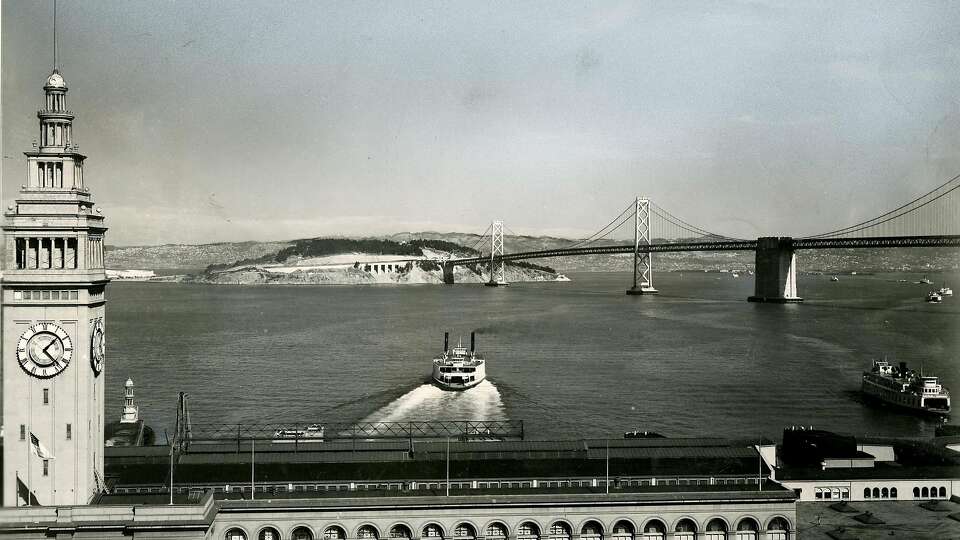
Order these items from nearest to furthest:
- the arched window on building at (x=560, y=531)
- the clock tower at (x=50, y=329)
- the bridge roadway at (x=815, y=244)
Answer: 1. the clock tower at (x=50, y=329)
2. the arched window on building at (x=560, y=531)
3. the bridge roadway at (x=815, y=244)

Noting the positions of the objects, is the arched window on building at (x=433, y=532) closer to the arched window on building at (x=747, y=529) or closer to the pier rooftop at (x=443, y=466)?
the pier rooftop at (x=443, y=466)

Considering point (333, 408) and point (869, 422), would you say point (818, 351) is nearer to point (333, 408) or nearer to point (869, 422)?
point (869, 422)

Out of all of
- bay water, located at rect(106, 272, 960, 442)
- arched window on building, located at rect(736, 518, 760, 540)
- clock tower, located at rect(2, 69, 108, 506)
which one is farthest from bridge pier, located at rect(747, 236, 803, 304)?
clock tower, located at rect(2, 69, 108, 506)

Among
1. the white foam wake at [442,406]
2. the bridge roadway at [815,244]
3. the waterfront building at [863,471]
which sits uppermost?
the bridge roadway at [815,244]

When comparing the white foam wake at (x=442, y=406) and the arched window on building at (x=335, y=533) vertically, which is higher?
the arched window on building at (x=335, y=533)

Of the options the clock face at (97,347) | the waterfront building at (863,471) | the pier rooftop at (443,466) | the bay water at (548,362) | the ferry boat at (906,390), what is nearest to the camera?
the clock face at (97,347)

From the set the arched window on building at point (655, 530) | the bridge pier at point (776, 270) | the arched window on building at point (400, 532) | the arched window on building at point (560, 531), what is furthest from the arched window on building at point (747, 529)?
the bridge pier at point (776, 270)

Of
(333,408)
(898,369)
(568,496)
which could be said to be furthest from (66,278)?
(898,369)

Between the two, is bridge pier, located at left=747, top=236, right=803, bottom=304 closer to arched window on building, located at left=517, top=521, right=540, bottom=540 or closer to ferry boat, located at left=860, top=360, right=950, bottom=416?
ferry boat, located at left=860, top=360, right=950, bottom=416
